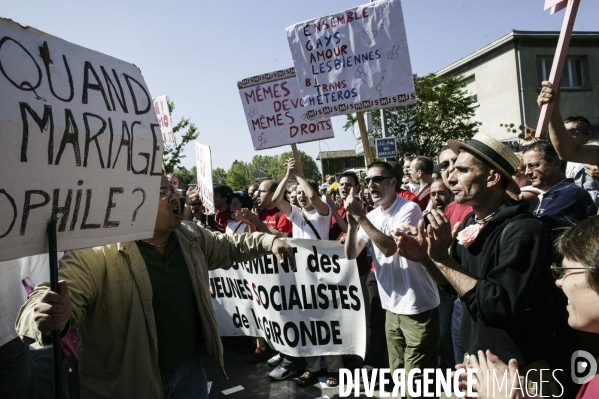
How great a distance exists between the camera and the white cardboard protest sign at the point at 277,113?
5.60 m

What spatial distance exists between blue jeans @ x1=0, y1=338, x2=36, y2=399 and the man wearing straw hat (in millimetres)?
2505

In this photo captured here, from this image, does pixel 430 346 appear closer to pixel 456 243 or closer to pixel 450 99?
pixel 456 243

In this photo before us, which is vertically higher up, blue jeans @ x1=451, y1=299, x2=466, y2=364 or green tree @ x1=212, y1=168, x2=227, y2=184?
green tree @ x1=212, y1=168, x2=227, y2=184

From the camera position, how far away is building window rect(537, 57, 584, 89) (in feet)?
78.8

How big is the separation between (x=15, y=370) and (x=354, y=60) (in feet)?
13.1

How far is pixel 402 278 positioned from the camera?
3584 mm

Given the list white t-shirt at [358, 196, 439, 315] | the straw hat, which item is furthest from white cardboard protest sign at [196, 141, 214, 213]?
the straw hat

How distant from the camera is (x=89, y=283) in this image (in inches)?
90.1

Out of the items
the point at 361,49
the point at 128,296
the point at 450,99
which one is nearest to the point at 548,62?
the point at 450,99

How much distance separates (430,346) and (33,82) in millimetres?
3188

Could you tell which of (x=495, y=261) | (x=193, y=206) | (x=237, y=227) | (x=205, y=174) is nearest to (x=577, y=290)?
(x=495, y=261)

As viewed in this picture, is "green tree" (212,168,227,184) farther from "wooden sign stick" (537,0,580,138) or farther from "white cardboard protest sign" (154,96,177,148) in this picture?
"wooden sign stick" (537,0,580,138)

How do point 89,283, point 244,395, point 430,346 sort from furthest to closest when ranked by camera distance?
1. point 244,395
2. point 430,346
3. point 89,283

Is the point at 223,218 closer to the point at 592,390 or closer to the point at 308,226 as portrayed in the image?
the point at 308,226
